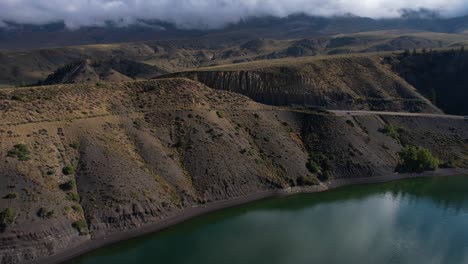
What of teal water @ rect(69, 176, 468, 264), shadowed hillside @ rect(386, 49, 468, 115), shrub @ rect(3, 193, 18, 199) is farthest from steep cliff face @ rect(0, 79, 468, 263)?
shadowed hillside @ rect(386, 49, 468, 115)

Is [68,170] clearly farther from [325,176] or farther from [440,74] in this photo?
[440,74]

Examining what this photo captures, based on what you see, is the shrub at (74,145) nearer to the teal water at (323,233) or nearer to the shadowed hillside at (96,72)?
the teal water at (323,233)

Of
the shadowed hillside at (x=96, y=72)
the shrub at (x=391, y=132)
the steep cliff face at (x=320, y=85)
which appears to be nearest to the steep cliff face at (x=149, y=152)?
the shrub at (x=391, y=132)

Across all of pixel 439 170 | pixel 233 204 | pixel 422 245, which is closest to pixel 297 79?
pixel 439 170

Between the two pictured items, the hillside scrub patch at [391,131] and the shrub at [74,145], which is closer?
the shrub at [74,145]

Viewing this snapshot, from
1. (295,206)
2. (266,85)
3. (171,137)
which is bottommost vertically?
(295,206)

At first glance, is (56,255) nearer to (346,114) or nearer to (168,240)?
(168,240)
